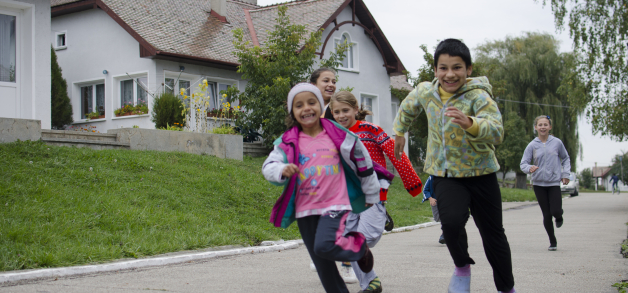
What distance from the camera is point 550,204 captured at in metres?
8.07

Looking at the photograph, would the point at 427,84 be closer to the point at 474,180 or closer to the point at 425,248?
the point at 474,180

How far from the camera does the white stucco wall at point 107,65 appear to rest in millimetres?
20812

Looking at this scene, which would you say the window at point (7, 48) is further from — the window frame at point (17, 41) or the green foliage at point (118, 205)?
the green foliage at point (118, 205)

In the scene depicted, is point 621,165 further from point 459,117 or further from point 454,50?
point 459,117

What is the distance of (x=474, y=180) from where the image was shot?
4102 mm

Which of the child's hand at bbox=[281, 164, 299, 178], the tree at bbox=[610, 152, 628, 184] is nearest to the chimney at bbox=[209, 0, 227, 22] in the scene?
the child's hand at bbox=[281, 164, 299, 178]

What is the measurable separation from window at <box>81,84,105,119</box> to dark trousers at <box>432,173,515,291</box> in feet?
65.1

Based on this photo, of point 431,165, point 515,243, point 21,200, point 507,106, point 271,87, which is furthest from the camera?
point 507,106

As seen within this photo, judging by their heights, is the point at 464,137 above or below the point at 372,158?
above

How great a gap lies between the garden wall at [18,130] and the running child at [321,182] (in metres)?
8.85

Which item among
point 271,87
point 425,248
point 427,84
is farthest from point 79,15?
point 427,84

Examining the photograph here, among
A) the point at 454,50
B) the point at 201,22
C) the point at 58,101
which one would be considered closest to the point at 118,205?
the point at 454,50

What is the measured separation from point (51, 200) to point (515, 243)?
6.73 m

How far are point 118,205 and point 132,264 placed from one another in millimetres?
2534
